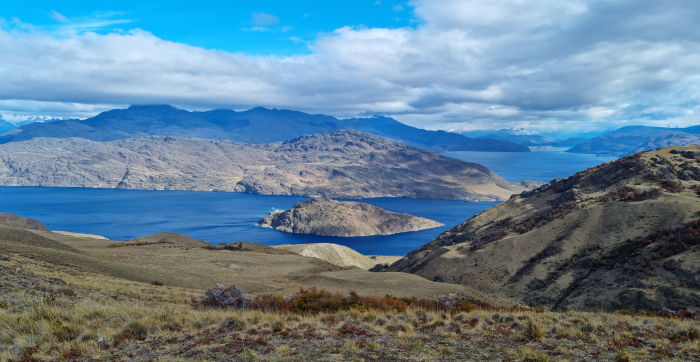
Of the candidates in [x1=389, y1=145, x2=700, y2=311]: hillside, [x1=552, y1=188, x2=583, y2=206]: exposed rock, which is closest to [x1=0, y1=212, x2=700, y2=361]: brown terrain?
[x1=389, y1=145, x2=700, y2=311]: hillside

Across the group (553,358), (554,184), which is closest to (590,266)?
(553,358)

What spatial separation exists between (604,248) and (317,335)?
1624 inches

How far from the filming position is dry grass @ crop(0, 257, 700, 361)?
474 inches

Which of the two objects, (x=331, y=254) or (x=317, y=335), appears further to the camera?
(x=331, y=254)

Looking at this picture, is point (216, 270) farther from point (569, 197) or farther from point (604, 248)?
point (569, 197)

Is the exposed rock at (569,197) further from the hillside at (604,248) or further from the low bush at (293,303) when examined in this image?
the low bush at (293,303)

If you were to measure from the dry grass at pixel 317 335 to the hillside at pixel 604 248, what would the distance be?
20087 millimetres

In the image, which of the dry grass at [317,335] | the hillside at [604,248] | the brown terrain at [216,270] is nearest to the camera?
the dry grass at [317,335]

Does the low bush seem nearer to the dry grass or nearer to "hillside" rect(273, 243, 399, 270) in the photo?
the dry grass

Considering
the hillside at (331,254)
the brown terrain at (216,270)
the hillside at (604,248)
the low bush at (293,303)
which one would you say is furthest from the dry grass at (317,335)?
the hillside at (331,254)

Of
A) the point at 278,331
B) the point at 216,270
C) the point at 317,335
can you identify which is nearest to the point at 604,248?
the point at 317,335

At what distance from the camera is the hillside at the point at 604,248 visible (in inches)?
1329

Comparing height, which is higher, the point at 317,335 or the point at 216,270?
the point at 317,335

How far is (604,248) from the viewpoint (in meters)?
43.2
